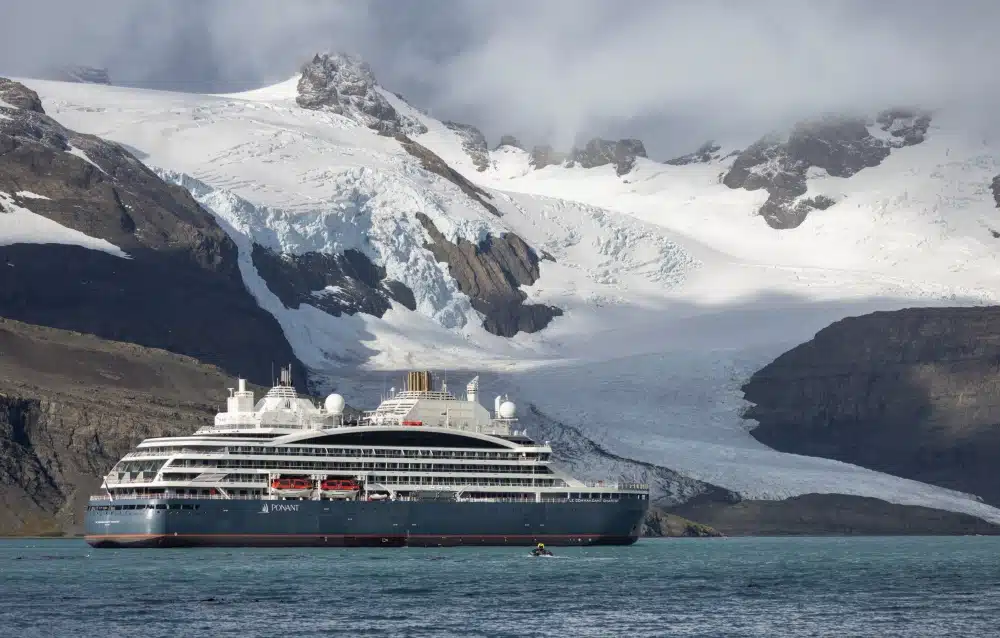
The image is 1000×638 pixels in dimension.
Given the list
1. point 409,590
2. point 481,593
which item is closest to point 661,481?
point 409,590

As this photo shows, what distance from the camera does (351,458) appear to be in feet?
426

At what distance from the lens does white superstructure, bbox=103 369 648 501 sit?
4973 inches

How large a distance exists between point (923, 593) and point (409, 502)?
39.2 metres

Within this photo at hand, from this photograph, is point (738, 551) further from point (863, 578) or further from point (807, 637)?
point (807, 637)

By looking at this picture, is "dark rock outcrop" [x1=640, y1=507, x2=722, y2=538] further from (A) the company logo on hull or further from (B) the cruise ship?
(A) the company logo on hull

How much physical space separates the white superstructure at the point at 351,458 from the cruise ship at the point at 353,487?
6cm

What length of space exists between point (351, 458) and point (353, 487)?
5.89ft

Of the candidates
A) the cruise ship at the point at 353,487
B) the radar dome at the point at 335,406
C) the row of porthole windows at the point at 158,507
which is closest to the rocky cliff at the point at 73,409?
the cruise ship at the point at 353,487

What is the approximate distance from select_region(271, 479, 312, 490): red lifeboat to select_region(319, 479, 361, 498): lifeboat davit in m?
0.88

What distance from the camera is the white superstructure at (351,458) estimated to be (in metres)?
126

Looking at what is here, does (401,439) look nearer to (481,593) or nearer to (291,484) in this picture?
(291,484)

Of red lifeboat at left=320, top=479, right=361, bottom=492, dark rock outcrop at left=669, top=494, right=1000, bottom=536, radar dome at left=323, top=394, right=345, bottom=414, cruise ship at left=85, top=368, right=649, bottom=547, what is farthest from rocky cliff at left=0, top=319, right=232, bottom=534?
dark rock outcrop at left=669, top=494, right=1000, bottom=536

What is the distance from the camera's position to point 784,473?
650 feet

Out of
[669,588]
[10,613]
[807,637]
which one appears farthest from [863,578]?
[10,613]
